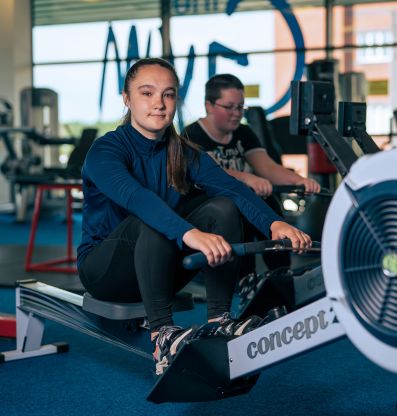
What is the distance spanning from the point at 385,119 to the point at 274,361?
297 inches

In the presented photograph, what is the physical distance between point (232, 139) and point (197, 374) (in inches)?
69.8

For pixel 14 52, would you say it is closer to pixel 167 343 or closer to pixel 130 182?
pixel 130 182

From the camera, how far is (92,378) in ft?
7.66

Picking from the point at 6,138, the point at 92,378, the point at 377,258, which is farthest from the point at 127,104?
the point at 6,138

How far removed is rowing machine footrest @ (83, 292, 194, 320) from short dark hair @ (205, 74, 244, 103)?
130 cm

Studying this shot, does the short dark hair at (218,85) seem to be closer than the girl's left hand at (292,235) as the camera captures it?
→ No

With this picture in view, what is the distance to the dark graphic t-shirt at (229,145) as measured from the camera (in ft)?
10.6

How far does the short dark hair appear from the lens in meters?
3.17

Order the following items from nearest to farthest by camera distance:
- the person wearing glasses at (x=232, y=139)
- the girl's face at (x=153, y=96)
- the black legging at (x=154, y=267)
A: the black legging at (x=154, y=267), the girl's face at (x=153, y=96), the person wearing glasses at (x=232, y=139)

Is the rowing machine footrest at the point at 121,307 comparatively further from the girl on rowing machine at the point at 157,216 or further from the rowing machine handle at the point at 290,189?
the rowing machine handle at the point at 290,189

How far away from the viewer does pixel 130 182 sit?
1809mm

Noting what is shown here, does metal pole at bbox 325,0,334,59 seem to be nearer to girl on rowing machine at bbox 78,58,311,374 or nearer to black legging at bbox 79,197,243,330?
girl on rowing machine at bbox 78,58,311,374

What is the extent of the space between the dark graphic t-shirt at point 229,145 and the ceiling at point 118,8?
19.5ft

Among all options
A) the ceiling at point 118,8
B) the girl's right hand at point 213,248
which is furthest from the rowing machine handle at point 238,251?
the ceiling at point 118,8
